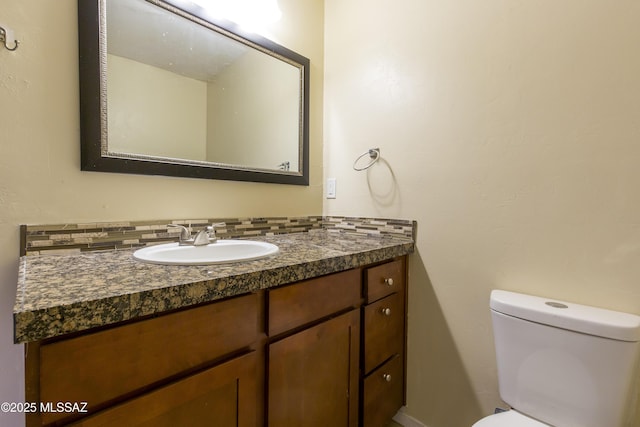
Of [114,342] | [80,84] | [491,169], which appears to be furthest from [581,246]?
[80,84]

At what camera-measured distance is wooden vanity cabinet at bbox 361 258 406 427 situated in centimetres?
113

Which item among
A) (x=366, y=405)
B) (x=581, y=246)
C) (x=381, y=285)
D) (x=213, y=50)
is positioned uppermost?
(x=213, y=50)

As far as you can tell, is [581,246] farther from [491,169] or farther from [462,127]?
[462,127]

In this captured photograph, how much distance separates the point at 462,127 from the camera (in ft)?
4.02

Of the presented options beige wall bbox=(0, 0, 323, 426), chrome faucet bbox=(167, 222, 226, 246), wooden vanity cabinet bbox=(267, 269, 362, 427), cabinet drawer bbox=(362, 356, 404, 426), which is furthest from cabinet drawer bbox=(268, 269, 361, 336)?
beige wall bbox=(0, 0, 323, 426)

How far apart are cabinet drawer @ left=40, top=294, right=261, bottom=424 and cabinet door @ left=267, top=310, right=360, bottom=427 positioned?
17cm

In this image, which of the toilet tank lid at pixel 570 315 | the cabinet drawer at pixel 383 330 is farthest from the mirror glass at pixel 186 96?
the toilet tank lid at pixel 570 315

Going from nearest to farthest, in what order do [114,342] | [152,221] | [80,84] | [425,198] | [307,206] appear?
[114,342] → [80,84] → [152,221] → [425,198] → [307,206]

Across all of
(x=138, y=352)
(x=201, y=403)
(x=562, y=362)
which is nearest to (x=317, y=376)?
(x=201, y=403)

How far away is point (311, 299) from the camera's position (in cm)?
91

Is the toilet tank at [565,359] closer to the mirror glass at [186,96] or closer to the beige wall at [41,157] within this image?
the mirror glass at [186,96]

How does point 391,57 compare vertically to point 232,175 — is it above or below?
above

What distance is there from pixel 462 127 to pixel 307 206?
873 millimetres

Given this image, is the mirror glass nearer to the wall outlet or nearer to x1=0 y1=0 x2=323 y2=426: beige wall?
x1=0 y1=0 x2=323 y2=426: beige wall
